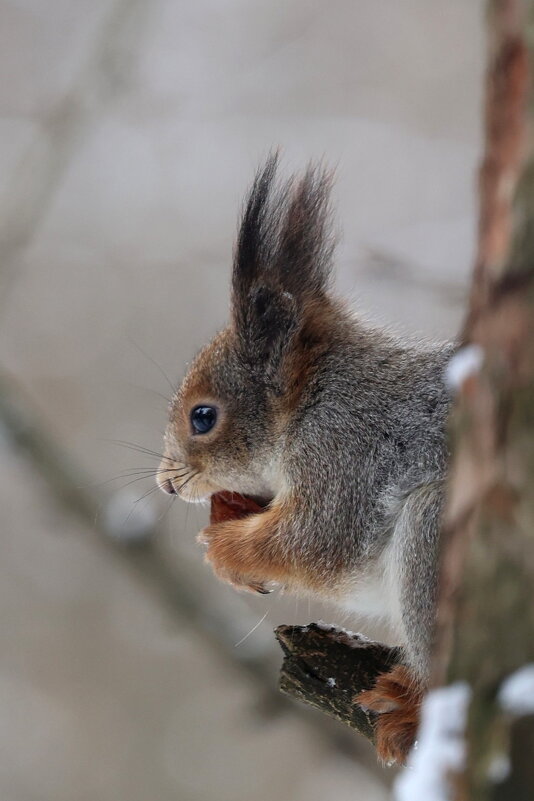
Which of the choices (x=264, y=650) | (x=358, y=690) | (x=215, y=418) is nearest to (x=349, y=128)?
Answer: (x=264, y=650)

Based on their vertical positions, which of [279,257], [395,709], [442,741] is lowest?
[442,741]

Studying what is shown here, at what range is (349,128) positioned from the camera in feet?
21.5

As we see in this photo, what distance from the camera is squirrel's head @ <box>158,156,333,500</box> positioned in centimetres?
223

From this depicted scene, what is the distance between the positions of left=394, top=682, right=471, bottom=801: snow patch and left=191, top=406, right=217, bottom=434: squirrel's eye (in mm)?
1606

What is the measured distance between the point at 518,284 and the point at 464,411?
0.34 ft

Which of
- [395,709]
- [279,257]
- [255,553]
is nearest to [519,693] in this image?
[395,709]

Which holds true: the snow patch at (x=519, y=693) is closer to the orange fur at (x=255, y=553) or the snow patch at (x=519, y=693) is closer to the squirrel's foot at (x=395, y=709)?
the squirrel's foot at (x=395, y=709)

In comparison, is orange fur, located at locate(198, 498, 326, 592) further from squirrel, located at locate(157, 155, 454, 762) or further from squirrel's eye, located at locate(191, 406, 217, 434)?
squirrel's eye, located at locate(191, 406, 217, 434)

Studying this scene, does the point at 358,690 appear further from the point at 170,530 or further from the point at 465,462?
the point at 170,530

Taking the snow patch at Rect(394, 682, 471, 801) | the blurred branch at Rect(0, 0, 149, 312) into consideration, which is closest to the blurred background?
the blurred branch at Rect(0, 0, 149, 312)

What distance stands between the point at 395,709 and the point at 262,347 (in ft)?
2.76

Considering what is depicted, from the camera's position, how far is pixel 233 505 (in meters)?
2.40

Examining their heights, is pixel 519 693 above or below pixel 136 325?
below

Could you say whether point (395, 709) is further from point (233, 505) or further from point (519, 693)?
point (519, 693)
